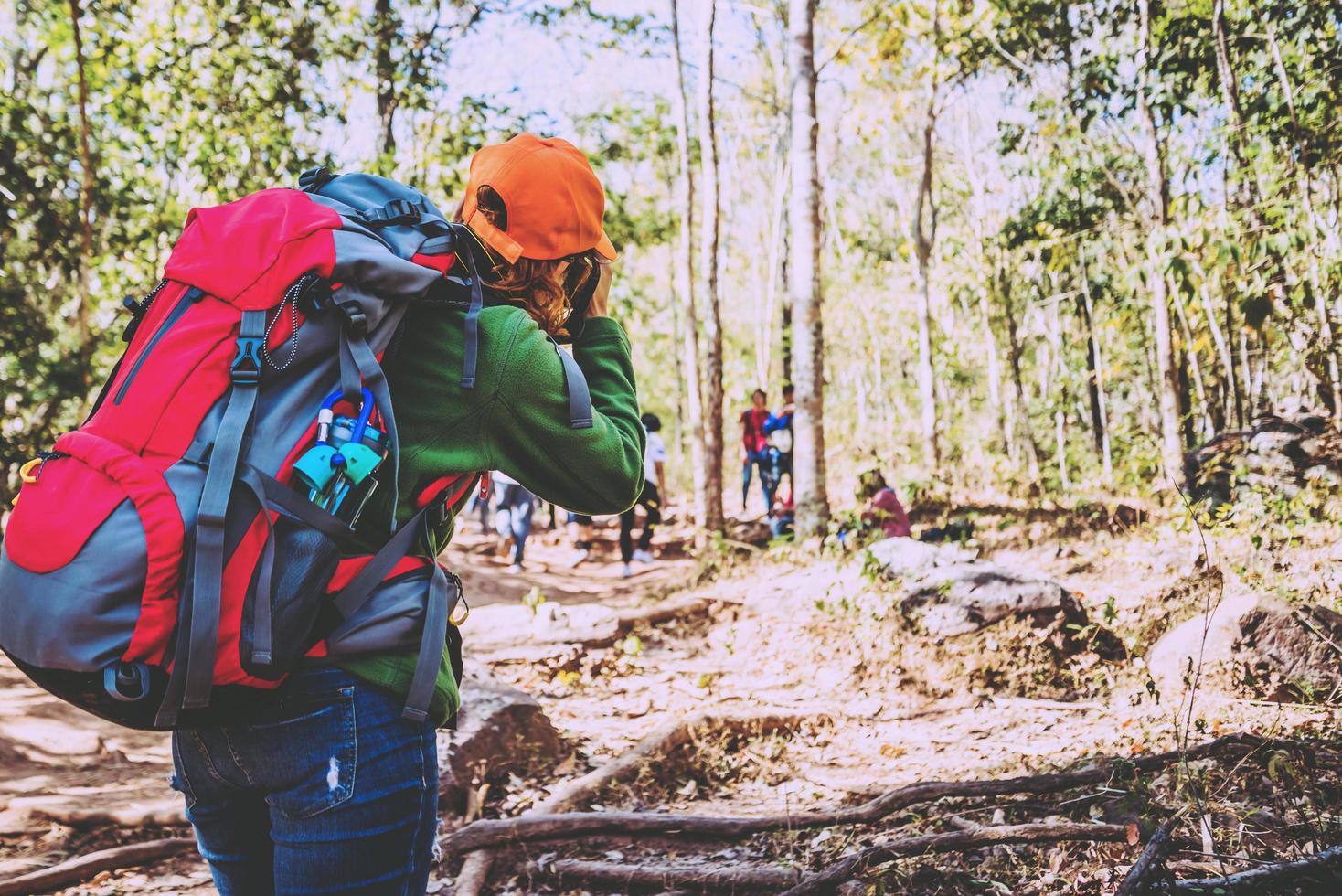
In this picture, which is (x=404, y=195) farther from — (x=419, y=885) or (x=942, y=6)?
(x=942, y=6)

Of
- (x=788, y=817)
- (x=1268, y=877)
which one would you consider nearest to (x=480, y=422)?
(x=1268, y=877)

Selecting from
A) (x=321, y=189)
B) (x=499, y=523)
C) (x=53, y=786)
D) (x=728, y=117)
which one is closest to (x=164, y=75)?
(x=499, y=523)

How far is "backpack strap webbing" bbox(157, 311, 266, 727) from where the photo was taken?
1.11 meters

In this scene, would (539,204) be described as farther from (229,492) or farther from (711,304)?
(711,304)

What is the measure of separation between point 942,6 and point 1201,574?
985 centimetres

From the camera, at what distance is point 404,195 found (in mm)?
1463

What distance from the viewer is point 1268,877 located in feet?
7.48

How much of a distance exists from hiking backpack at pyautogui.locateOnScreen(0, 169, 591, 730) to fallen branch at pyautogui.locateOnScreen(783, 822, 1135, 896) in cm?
189

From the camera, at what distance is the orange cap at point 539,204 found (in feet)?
4.91

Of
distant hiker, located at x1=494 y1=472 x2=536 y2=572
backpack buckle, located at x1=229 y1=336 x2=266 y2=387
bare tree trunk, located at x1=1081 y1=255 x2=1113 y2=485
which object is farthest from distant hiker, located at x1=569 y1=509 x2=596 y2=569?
backpack buckle, located at x1=229 y1=336 x2=266 y2=387

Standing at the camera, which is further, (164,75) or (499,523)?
(499,523)

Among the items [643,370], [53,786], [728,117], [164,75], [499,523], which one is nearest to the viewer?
[53,786]

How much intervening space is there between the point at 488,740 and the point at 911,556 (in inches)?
132

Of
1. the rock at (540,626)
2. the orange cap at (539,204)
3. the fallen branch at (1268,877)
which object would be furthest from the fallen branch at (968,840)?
the rock at (540,626)
